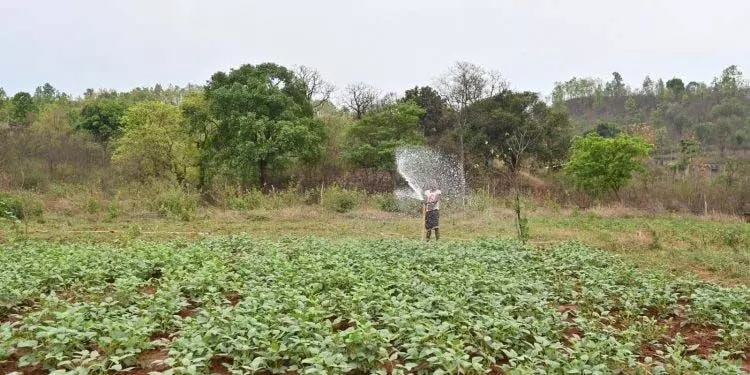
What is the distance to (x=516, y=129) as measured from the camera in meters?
37.3

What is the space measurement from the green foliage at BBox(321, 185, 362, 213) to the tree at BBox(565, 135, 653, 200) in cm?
1409

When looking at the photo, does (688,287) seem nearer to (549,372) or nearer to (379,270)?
(379,270)

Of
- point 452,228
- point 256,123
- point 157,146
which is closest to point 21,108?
point 157,146

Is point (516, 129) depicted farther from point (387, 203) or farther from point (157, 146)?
point (157, 146)

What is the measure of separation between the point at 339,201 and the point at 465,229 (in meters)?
7.11

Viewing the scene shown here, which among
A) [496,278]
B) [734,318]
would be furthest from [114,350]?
[734,318]

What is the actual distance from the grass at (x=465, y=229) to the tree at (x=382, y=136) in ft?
30.2

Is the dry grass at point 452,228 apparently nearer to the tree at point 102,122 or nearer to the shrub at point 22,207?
the shrub at point 22,207

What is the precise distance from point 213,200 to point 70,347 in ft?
68.3

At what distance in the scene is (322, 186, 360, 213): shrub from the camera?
23453mm

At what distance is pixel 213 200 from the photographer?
81.3 ft

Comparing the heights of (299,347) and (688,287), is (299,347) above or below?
above

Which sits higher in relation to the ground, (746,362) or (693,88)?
(693,88)

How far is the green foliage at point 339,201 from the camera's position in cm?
2344
